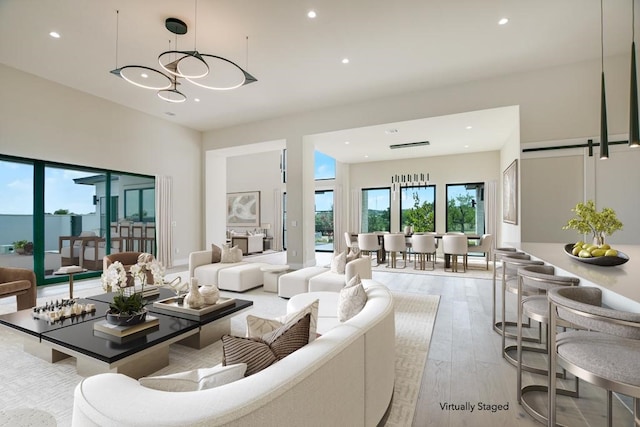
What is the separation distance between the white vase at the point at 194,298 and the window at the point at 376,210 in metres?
8.42

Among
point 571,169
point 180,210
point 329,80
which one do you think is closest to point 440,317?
point 571,169

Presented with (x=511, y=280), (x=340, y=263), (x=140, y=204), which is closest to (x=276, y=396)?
(x=511, y=280)

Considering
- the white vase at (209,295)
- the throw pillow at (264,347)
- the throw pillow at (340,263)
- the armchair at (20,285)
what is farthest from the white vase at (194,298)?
the armchair at (20,285)

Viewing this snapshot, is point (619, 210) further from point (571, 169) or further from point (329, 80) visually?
point (329, 80)

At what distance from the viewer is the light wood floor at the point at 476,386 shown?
6.14 ft

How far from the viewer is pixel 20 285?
360 centimetres

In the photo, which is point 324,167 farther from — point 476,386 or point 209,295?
point 476,386

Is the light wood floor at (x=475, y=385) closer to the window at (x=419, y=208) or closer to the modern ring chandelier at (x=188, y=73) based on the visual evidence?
the modern ring chandelier at (x=188, y=73)

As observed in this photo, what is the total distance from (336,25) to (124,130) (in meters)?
5.49

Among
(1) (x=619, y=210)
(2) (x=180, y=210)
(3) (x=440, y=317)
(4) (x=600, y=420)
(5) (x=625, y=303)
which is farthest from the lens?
(2) (x=180, y=210)

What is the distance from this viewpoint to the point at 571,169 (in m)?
5.00

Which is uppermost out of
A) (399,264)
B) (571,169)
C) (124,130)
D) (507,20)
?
(507,20)

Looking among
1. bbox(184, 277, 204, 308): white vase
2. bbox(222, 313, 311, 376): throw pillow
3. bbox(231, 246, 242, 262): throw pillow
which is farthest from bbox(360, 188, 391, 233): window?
bbox(222, 313, 311, 376): throw pillow

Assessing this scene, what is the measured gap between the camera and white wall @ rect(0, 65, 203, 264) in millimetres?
5094
